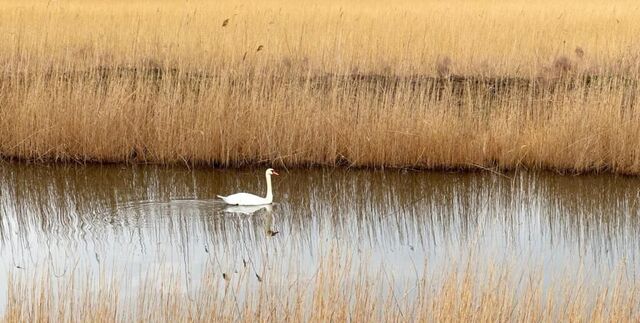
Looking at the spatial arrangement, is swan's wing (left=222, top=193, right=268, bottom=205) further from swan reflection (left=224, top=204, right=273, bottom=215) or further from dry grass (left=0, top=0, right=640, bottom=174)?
dry grass (left=0, top=0, right=640, bottom=174)

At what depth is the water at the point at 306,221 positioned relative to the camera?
5.30m

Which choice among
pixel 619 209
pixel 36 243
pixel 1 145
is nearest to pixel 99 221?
pixel 36 243

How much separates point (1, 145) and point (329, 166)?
2.84m

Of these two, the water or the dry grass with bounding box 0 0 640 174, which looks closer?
the water

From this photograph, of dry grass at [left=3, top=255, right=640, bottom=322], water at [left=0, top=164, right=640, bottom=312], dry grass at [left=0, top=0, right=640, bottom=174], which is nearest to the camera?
dry grass at [left=3, top=255, right=640, bottom=322]

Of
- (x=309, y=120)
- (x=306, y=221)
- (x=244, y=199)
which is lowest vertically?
(x=306, y=221)

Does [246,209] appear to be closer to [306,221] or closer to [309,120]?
[306,221]

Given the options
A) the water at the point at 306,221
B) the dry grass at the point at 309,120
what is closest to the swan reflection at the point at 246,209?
the water at the point at 306,221

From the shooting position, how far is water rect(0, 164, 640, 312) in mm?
5301

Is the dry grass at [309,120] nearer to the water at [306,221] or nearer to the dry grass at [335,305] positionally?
the water at [306,221]

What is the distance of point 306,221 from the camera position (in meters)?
6.25

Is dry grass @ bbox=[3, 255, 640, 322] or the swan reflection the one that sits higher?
dry grass @ bbox=[3, 255, 640, 322]

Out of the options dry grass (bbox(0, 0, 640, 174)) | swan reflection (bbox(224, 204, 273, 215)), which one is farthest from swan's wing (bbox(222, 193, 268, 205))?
dry grass (bbox(0, 0, 640, 174))

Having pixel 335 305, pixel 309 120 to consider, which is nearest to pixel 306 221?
pixel 309 120
